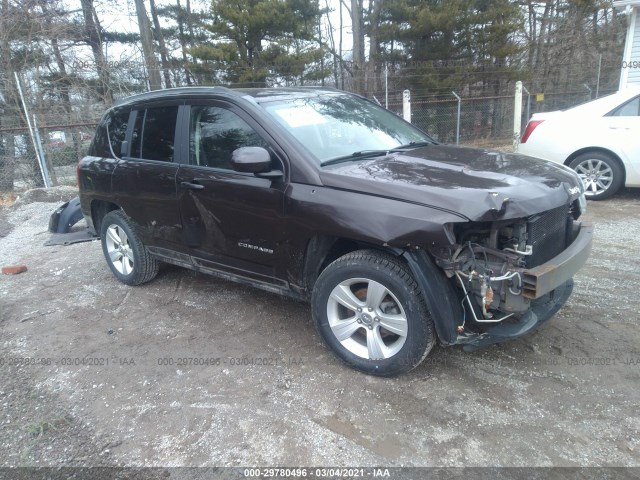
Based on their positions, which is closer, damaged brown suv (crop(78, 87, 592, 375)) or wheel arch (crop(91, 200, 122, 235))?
damaged brown suv (crop(78, 87, 592, 375))

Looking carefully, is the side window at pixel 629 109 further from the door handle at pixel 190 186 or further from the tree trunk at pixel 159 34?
the tree trunk at pixel 159 34

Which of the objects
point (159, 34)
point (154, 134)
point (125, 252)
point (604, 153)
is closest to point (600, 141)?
point (604, 153)

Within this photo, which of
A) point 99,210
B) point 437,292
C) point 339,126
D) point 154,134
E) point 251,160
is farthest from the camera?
point 99,210

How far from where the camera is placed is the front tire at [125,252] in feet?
15.4

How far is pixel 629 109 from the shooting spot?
21.8 ft

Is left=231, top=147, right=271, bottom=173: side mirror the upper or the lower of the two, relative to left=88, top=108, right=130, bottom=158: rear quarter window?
lower

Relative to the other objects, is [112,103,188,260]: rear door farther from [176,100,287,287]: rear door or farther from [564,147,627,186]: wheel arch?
[564,147,627,186]: wheel arch

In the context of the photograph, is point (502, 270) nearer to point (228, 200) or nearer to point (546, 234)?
point (546, 234)

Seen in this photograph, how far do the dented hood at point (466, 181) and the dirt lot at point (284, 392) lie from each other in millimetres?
1120

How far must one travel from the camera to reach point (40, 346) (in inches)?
150

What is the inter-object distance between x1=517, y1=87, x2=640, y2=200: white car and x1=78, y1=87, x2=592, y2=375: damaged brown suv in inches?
151

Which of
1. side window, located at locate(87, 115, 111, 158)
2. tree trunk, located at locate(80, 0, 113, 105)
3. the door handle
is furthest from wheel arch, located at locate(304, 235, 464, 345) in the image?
tree trunk, located at locate(80, 0, 113, 105)

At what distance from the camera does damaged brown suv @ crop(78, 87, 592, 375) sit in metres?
2.69

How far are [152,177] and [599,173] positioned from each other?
6159 millimetres
